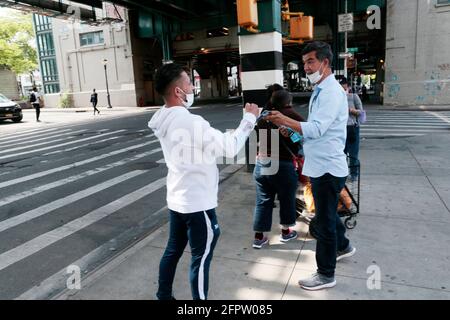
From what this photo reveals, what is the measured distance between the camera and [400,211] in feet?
17.5

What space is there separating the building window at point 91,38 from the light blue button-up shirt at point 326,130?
3788cm

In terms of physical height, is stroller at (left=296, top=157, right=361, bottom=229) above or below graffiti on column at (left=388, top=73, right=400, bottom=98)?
below

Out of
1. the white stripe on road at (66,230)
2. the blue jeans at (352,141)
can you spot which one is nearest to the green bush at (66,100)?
the white stripe on road at (66,230)

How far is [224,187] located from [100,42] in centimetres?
3509

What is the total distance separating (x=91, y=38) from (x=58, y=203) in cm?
3568

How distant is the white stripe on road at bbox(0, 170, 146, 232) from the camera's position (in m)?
5.80

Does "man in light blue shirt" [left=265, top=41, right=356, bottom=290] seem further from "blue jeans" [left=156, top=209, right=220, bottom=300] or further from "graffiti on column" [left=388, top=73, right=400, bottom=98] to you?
"graffiti on column" [left=388, top=73, right=400, bottom=98]

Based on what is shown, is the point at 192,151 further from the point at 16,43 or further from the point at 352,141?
the point at 16,43

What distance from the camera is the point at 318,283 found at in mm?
3430

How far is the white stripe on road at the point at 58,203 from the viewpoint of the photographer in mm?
5805

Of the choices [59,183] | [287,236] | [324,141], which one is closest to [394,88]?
[59,183]

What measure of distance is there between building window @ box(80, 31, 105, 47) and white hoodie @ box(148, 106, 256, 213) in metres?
38.0

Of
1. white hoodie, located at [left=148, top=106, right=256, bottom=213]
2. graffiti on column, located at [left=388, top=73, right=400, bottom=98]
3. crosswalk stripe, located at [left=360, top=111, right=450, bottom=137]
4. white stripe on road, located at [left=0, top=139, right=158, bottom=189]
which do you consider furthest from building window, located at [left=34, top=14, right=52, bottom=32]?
white hoodie, located at [left=148, top=106, right=256, bottom=213]
